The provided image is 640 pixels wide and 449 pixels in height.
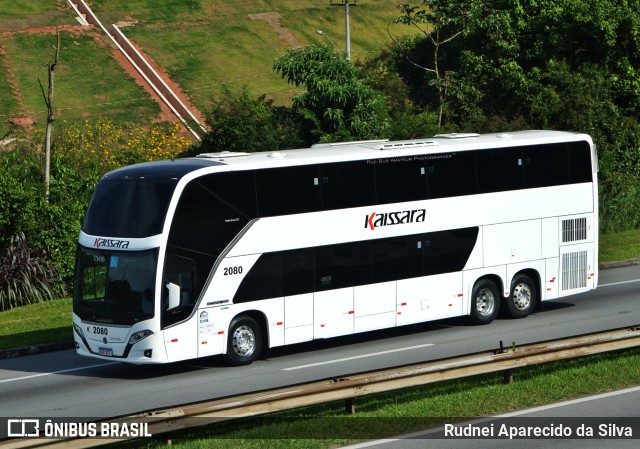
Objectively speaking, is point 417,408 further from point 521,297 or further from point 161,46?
point 161,46

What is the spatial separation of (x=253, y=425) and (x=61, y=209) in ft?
58.4

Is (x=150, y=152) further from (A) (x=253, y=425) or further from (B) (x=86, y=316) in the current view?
(A) (x=253, y=425)

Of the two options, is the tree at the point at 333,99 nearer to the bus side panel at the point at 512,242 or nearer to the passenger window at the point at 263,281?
the bus side panel at the point at 512,242

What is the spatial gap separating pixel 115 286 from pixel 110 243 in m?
0.74

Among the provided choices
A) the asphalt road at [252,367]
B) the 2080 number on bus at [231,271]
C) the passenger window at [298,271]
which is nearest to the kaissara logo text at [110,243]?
the 2080 number on bus at [231,271]

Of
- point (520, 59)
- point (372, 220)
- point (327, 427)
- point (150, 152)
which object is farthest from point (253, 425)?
point (520, 59)

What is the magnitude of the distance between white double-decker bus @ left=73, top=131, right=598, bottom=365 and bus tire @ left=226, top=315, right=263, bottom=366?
0.08 ft

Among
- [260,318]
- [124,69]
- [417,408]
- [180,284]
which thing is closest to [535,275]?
[260,318]

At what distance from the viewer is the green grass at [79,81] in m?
65.6

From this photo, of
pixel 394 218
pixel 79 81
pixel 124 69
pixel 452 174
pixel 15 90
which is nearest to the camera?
pixel 394 218

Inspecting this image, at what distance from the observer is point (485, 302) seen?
2273 centimetres

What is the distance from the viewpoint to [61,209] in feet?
98.4

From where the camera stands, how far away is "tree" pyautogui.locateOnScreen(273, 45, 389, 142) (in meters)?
35.2

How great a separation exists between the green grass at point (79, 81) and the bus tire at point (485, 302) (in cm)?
4439
